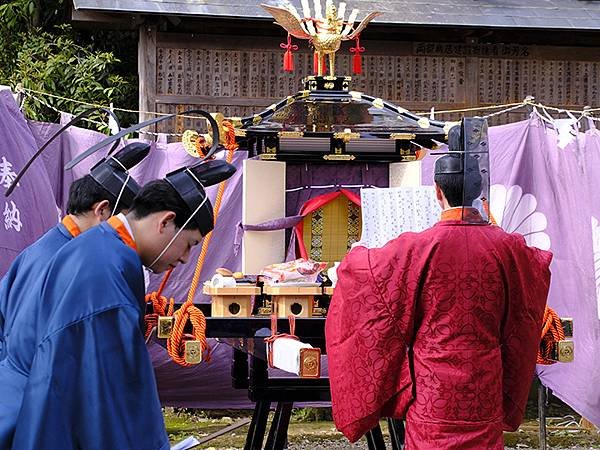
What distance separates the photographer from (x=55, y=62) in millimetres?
Answer: 10578

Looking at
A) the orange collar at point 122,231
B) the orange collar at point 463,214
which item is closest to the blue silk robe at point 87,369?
the orange collar at point 122,231

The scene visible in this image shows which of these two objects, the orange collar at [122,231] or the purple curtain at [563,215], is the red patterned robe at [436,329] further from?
the purple curtain at [563,215]

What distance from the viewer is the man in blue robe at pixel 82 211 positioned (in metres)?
3.58

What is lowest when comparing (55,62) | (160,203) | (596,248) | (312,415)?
(312,415)

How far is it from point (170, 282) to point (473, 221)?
502 cm

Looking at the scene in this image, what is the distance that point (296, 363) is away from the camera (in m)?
4.73

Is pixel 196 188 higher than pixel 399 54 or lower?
lower

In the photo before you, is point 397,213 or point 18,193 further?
point 18,193

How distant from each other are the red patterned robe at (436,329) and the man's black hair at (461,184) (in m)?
0.11

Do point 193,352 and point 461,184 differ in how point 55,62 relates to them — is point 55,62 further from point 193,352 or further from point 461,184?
point 461,184

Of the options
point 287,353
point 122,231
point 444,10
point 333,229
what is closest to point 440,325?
point 287,353

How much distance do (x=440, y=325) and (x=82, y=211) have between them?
5.16ft

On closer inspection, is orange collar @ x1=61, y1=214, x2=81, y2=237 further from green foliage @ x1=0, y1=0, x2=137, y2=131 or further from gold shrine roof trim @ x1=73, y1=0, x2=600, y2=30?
green foliage @ x1=0, y1=0, x2=137, y2=131

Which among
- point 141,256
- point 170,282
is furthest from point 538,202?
point 141,256
